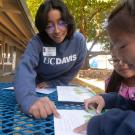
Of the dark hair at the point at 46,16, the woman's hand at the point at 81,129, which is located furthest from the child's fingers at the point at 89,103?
the dark hair at the point at 46,16

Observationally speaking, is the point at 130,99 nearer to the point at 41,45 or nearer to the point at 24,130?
the point at 24,130

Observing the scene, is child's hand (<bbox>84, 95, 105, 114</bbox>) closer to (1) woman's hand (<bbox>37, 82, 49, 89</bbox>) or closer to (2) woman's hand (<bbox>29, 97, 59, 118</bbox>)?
(2) woman's hand (<bbox>29, 97, 59, 118</bbox>)

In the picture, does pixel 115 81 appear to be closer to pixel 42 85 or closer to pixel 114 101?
pixel 114 101

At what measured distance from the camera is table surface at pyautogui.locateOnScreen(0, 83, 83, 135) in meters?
1.21

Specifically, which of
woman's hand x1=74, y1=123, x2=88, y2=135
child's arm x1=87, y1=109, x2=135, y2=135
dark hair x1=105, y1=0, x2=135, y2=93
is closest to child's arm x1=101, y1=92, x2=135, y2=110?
woman's hand x1=74, y1=123, x2=88, y2=135

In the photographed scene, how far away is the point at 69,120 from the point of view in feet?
4.50

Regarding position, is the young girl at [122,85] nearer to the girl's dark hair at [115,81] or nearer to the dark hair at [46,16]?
the girl's dark hair at [115,81]

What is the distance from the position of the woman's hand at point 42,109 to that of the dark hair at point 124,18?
0.54 metres

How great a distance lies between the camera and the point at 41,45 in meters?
2.27

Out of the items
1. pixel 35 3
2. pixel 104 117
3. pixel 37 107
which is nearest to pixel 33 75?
pixel 37 107

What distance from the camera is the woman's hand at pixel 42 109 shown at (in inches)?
55.5

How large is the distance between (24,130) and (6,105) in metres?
0.50

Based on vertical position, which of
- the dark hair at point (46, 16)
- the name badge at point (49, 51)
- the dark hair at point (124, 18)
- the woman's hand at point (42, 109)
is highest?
the dark hair at point (46, 16)

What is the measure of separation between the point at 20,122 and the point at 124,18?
62cm
